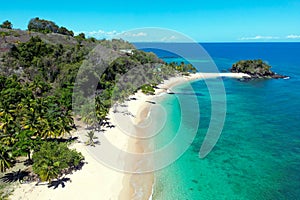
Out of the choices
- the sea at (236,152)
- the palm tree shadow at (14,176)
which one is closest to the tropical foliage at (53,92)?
the palm tree shadow at (14,176)

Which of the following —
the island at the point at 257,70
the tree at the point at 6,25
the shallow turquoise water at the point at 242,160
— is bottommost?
the shallow turquoise water at the point at 242,160

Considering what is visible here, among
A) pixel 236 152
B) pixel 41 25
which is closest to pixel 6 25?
pixel 41 25

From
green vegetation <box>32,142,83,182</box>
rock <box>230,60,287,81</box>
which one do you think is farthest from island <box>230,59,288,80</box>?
green vegetation <box>32,142,83,182</box>

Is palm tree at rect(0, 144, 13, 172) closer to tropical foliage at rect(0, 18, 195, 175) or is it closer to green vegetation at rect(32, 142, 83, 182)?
tropical foliage at rect(0, 18, 195, 175)

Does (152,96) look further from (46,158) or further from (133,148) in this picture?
(46,158)

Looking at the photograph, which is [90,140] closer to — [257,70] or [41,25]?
[257,70]

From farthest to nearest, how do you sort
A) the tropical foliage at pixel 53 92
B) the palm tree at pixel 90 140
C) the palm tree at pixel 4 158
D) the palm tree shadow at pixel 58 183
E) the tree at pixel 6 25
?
the tree at pixel 6 25
the palm tree at pixel 90 140
the tropical foliage at pixel 53 92
the palm tree at pixel 4 158
the palm tree shadow at pixel 58 183

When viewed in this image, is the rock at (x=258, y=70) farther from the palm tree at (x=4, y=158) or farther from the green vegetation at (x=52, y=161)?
the palm tree at (x=4, y=158)

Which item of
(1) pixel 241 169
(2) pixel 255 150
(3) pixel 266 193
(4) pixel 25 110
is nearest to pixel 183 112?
(2) pixel 255 150
